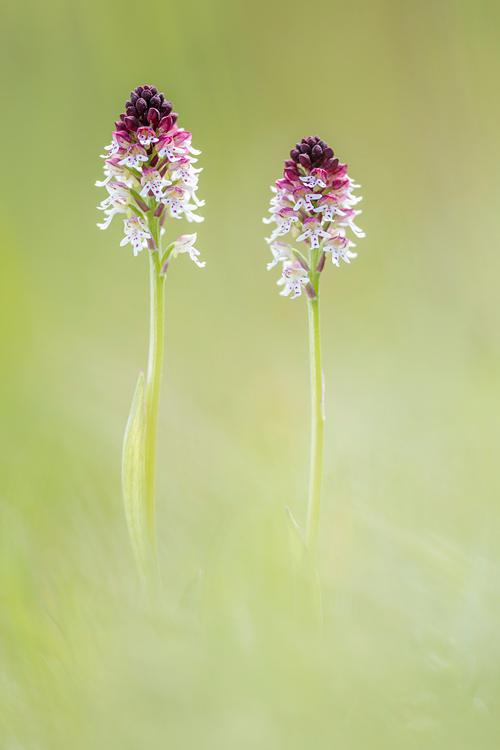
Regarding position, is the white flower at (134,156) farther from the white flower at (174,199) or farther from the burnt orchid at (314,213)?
the burnt orchid at (314,213)

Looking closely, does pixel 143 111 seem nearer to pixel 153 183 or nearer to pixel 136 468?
pixel 153 183

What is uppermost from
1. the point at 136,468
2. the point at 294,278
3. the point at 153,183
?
the point at 153,183

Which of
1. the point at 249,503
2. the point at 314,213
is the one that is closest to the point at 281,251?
the point at 314,213

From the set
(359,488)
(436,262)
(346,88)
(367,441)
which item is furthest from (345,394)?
(346,88)

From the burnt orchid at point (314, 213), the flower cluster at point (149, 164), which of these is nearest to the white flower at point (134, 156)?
the flower cluster at point (149, 164)

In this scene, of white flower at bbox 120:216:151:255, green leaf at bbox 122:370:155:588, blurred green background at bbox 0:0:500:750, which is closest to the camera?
blurred green background at bbox 0:0:500:750

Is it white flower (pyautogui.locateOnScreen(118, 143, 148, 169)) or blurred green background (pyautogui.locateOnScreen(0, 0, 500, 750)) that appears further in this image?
white flower (pyautogui.locateOnScreen(118, 143, 148, 169))

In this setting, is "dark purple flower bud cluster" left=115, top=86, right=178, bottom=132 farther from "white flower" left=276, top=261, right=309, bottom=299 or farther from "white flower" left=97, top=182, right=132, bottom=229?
"white flower" left=276, top=261, right=309, bottom=299

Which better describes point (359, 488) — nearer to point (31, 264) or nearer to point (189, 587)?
point (189, 587)

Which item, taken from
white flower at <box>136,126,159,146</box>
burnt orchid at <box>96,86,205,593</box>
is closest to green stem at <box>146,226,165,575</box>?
burnt orchid at <box>96,86,205,593</box>
